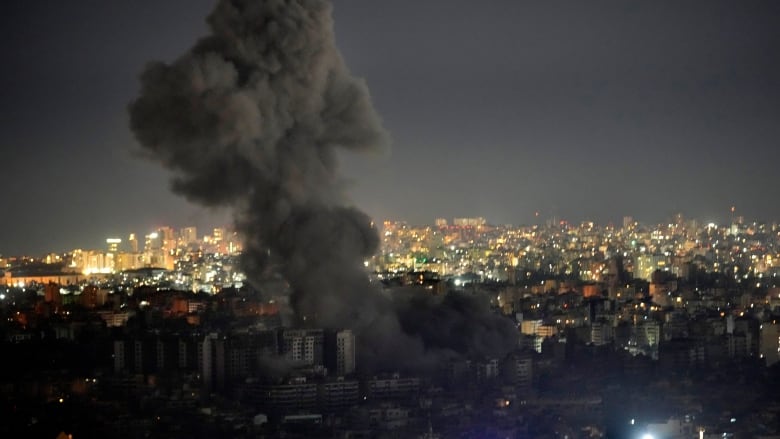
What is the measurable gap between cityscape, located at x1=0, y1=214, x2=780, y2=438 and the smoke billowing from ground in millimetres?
460

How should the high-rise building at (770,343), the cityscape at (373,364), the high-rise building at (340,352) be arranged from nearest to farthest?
the cityscape at (373,364), the high-rise building at (340,352), the high-rise building at (770,343)

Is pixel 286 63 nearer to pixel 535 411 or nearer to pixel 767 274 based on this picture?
pixel 535 411

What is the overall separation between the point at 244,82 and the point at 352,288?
8.49 ft

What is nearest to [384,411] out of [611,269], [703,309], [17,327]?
[17,327]

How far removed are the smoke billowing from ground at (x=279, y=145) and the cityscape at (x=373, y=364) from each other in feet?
1.51

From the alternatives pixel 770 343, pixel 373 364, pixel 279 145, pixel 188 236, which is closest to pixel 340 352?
pixel 373 364

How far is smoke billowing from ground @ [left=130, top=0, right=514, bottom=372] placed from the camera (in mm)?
21109

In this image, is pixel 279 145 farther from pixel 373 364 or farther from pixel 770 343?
pixel 770 343

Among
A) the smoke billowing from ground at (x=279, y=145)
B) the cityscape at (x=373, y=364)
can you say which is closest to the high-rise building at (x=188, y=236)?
the cityscape at (x=373, y=364)

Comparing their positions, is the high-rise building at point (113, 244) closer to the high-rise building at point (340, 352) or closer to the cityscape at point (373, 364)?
the cityscape at point (373, 364)

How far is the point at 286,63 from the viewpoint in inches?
841

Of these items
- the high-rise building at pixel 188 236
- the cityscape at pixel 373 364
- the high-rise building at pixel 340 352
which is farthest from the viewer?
the high-rise building at pixel 188 236

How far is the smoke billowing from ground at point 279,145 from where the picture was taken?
21.1 m

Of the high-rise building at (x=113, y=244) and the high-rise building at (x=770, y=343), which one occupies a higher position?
the high-rise building at (x=113, y=244)
